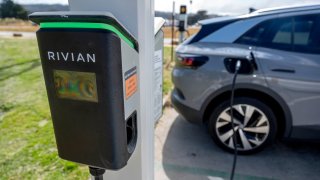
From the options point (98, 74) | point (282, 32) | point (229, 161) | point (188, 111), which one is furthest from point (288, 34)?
point (98, 74)

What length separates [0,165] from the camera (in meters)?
2.54

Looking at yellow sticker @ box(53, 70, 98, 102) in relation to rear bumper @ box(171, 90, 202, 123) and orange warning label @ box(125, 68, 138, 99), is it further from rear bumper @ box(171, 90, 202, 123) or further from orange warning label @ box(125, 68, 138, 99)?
rear bumper @ box(171, 90, 202, 123)

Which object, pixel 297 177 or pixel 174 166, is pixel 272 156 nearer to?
pixel 297 177

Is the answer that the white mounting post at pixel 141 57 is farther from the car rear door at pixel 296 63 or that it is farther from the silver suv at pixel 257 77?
the car rear door at pixel 296 63

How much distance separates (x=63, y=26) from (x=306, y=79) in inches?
88.1

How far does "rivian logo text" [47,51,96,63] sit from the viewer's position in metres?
0.87

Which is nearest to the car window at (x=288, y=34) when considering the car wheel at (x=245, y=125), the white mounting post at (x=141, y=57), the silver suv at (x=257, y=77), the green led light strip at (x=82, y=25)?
the silver suv at (x=257, y=77)

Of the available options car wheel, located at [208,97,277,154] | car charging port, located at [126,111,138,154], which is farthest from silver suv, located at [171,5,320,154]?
car charging port, located at [126,111,138,154]

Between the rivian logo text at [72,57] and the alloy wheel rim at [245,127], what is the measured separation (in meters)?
2.03

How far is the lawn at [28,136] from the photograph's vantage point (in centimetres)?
242

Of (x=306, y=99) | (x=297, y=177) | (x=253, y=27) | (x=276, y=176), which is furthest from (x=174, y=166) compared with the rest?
(x=253, y=27)

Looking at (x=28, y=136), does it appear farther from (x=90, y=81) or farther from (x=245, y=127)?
(x=90, y=81)

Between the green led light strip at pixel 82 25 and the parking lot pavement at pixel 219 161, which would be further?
the parking lot pavement at pixel 219 161

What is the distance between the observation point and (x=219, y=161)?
8.84 ft
